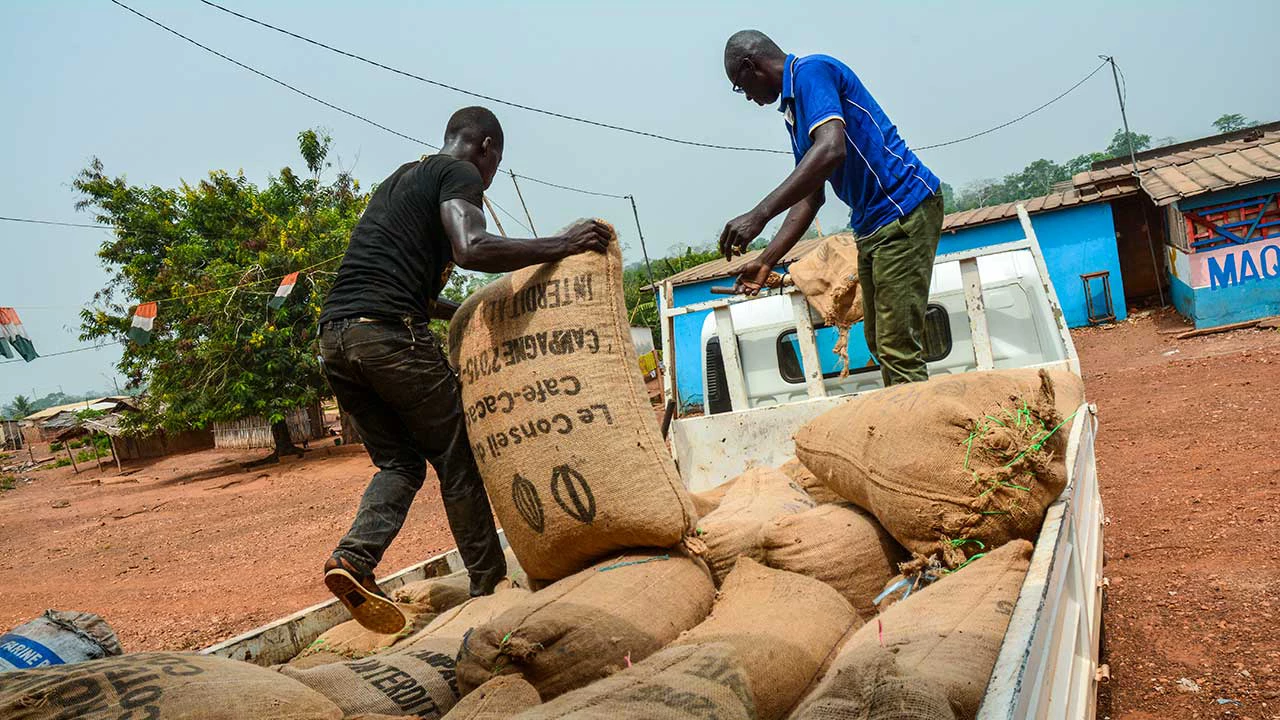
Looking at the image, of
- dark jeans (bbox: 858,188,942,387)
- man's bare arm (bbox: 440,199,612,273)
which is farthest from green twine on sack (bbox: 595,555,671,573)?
dark jeans (bbox: 858,188,942,387)

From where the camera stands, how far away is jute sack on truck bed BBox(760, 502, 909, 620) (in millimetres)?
2119

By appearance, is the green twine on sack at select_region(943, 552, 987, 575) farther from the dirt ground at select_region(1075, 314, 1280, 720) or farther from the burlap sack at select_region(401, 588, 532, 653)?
the dirt ground at select_region(1075, 314, 1280, 720)

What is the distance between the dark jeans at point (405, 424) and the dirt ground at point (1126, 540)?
2114mm

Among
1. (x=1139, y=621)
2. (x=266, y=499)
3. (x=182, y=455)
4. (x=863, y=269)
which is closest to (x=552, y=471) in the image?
(x=863, y=269)

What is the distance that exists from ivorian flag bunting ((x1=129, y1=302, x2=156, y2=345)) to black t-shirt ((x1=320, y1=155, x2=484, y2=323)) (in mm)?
12838

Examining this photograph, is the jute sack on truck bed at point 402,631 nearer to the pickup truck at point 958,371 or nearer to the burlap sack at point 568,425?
the pickup truck at point 958,371

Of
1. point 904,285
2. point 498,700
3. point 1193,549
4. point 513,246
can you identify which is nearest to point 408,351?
point 513,246

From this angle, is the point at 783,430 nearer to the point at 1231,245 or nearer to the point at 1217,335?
the point at 1217,335

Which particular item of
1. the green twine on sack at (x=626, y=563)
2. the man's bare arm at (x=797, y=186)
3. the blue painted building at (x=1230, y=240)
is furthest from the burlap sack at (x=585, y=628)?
the blue painted building at (x=1230, y=240)

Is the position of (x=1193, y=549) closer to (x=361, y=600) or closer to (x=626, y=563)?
(x=626, y=563)

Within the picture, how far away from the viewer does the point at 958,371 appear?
13.7ft

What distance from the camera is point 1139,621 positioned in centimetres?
319

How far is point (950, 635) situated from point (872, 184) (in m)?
2.07

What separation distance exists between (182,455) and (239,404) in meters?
11.8
